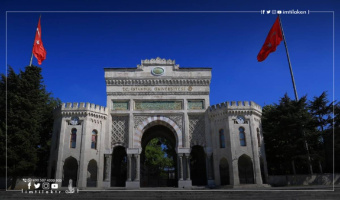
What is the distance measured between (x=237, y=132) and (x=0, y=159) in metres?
19.6

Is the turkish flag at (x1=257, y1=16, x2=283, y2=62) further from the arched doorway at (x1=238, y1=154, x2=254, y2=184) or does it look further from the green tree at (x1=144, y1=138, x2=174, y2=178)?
the green tree at (x1=144, y1=138, x2=174, y2=178)

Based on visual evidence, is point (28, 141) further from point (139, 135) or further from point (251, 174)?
point (251, 174)

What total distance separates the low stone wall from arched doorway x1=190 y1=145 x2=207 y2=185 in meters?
6.19

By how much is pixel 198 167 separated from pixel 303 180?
9.83 m

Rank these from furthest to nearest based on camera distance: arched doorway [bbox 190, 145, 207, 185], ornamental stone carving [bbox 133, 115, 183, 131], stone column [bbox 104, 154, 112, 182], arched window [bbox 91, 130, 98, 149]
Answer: arched doorway [bbox 190, 145, 207, 185]
ornamental stone carving [bbox 133, 115, 183, 131]
arched window [bbox 91, 130, 98, 149]
stone column [bbox 104, 154, 112, 182]

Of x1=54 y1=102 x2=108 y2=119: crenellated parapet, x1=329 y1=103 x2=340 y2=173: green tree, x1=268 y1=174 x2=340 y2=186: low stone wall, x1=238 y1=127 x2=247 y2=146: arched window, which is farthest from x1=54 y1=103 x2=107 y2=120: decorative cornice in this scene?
x1=329 y1=103 x2=340 y2=173: green tree

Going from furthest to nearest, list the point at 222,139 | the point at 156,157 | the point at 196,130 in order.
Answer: the point at 156,157 → the point at 196,130 → the point at 222,139

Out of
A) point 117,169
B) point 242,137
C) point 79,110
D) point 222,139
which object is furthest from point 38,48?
point 242,137

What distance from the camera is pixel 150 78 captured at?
25.9 meters

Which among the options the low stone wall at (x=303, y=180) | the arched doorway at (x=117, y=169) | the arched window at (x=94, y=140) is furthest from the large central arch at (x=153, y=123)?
the low stone wall at (x=303, y=180)

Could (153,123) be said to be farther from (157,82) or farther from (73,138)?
(73,138)

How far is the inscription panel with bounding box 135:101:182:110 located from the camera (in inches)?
997

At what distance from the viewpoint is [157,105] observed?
25375mm

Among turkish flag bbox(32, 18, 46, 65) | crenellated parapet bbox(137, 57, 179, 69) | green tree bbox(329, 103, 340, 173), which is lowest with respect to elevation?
green tree bbox(329, 103, 340, 173)
